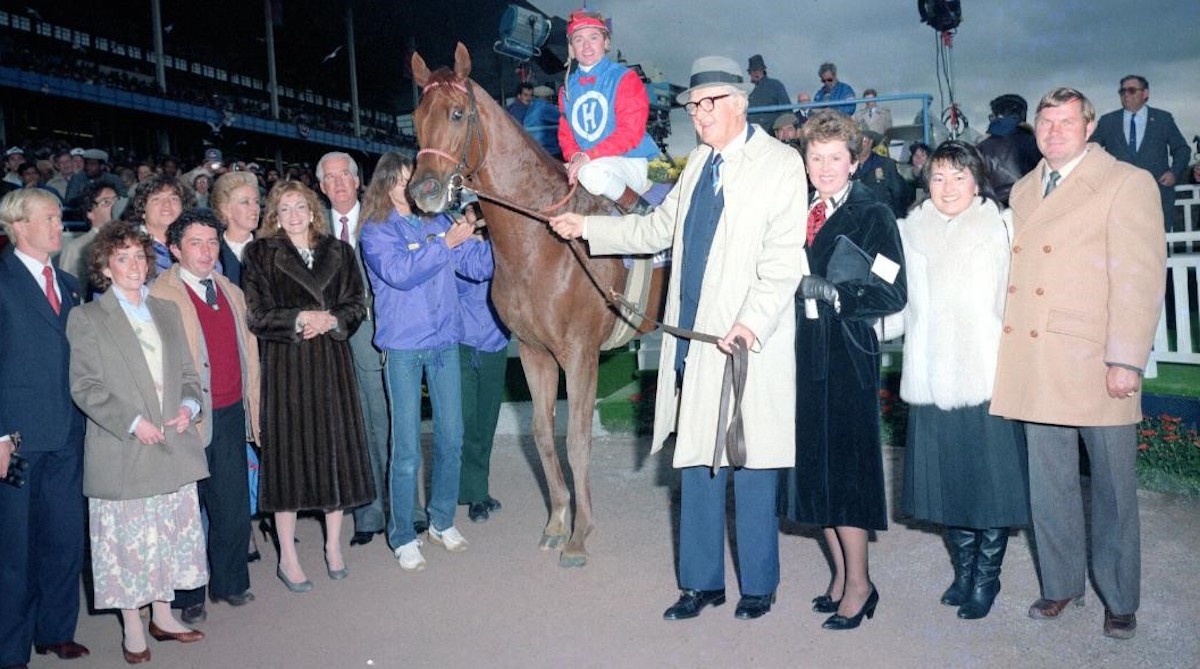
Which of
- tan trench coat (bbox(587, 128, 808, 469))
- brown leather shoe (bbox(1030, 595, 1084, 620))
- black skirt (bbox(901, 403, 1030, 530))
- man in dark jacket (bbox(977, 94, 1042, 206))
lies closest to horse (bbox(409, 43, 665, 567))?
tan trench coat (bbox(587, 128, 808, 469))

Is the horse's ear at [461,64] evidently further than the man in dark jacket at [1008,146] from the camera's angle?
No

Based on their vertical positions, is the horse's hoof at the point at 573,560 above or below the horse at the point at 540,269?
below

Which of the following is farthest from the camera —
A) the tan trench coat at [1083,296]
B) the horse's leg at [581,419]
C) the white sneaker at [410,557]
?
the horse's leg at [581,419]

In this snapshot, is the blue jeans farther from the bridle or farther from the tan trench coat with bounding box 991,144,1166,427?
the tan trench coat with bounding box 991,144,1166,427

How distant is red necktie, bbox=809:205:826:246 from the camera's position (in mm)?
3660

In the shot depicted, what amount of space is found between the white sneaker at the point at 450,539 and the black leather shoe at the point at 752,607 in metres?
1.71

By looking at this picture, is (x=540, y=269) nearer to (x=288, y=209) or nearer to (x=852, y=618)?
(x=288, y=209)

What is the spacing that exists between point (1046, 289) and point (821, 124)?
1028mm

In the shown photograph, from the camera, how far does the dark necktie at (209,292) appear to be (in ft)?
13.8

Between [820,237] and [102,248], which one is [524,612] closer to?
[820,237]

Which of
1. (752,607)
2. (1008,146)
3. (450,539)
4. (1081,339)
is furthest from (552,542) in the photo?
(1008,146)

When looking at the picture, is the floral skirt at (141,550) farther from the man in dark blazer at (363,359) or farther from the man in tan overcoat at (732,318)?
the man in tan overcoat at (732,318)

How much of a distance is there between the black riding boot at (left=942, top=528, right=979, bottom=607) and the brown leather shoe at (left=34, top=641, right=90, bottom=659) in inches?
137

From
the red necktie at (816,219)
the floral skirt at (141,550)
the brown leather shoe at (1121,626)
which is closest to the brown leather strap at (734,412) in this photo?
the red necktie at (816,219)
